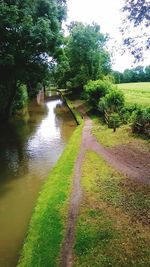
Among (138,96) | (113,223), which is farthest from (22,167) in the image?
(138,96)

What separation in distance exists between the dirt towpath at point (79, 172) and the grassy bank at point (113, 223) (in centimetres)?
26

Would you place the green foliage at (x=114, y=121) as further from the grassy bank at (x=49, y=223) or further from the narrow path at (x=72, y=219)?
the grassy bank at (x=49, y=223)

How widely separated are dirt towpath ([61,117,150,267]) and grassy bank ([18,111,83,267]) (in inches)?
9.4

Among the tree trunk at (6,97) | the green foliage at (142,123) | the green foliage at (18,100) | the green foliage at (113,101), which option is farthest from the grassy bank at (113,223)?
the green foliage at (18,100)

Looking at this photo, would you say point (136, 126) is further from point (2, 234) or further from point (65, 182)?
point (2, 234)

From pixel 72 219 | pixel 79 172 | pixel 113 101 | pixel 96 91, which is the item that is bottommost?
pixel 72 219

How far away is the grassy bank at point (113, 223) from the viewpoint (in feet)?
32.2

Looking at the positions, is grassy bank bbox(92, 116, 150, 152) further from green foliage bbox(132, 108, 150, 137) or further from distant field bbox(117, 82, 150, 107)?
distant field bbox(117, 82, 150, 107)

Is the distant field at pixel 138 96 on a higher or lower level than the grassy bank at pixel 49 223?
higher

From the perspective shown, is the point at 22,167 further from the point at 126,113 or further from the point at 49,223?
the point at 126,113

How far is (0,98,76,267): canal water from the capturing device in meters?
12.6

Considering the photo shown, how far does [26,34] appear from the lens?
89.5 ft

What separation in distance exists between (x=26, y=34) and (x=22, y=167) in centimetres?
1273

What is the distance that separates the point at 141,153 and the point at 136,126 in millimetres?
5024
